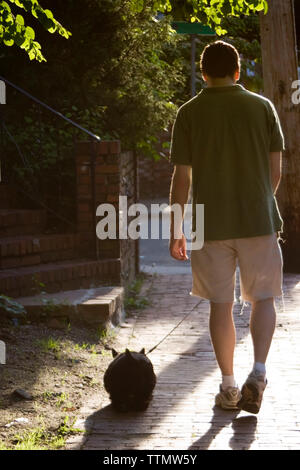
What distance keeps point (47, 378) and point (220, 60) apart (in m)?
2.28

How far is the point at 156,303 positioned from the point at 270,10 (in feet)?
12.5

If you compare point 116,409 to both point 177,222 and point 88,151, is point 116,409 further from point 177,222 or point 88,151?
point 88,151

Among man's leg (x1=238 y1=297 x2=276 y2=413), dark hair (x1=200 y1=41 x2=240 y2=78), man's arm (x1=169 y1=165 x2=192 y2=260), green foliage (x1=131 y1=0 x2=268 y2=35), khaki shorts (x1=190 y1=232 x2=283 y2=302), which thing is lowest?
man's leg (x1=238 y1=297 x2=276 y2=413)

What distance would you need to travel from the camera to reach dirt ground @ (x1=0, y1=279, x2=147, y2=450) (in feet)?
15.0

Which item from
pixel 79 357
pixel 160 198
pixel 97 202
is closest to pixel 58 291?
pixel 97 202

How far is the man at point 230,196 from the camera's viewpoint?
4672 millimetres

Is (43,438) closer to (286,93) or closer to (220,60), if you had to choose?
(220,60)

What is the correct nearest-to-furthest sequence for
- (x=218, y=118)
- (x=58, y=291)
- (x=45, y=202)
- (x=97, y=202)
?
(x=218, y=118) → (x=58, y=291) → (x=97, y=202) → (x=45, y=202)

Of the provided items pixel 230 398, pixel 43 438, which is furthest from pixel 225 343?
pixel 43 438

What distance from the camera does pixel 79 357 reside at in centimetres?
609

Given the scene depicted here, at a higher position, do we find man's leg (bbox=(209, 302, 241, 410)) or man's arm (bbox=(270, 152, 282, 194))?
man's arm (bbox=(270, 152, 282, 194))

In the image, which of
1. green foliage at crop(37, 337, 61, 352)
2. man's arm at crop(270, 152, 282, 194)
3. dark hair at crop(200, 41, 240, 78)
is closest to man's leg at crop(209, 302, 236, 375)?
man's arm at crop(270, 152, 282, 194)

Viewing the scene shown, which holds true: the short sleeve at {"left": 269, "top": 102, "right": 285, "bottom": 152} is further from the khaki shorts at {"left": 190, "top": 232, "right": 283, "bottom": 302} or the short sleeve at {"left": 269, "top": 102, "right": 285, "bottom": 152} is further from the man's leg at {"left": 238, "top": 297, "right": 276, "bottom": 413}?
the man's leg at {"left": 238, "top": 297, "right": 276, "bottom": 413}

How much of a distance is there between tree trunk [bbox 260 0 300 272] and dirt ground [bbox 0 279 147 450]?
392 centimetres
